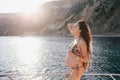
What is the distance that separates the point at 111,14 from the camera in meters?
148

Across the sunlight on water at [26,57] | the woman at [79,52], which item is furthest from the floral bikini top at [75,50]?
the sunlight on water at [26,57]

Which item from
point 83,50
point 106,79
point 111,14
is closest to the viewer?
point 83,50

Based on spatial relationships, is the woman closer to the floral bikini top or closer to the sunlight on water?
the floral bikini top

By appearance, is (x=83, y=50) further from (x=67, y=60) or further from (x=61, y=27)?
(x=61, y=27)

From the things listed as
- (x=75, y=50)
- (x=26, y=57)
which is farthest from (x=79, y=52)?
(x=26, y=57)

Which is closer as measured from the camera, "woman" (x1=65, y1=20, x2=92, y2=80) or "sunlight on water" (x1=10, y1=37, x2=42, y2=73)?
"woman" (x1=65, y1=20, x2=92, y2=80)

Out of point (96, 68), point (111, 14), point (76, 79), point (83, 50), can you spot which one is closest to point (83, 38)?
point (83, 50)

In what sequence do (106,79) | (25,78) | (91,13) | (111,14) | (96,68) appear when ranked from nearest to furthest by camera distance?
1. (106,79)
2. (25,78)
3. (96,68)
4. (111,14)
5. (91,13)

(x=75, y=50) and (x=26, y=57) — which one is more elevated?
(x=75, y=50)

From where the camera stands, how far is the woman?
179 inches

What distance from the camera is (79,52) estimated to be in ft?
14.9

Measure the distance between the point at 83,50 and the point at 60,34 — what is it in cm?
17227

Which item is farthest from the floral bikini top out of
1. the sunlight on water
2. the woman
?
the sunlight on water

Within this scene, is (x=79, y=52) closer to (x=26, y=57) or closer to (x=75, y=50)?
(x=75, y=50)
